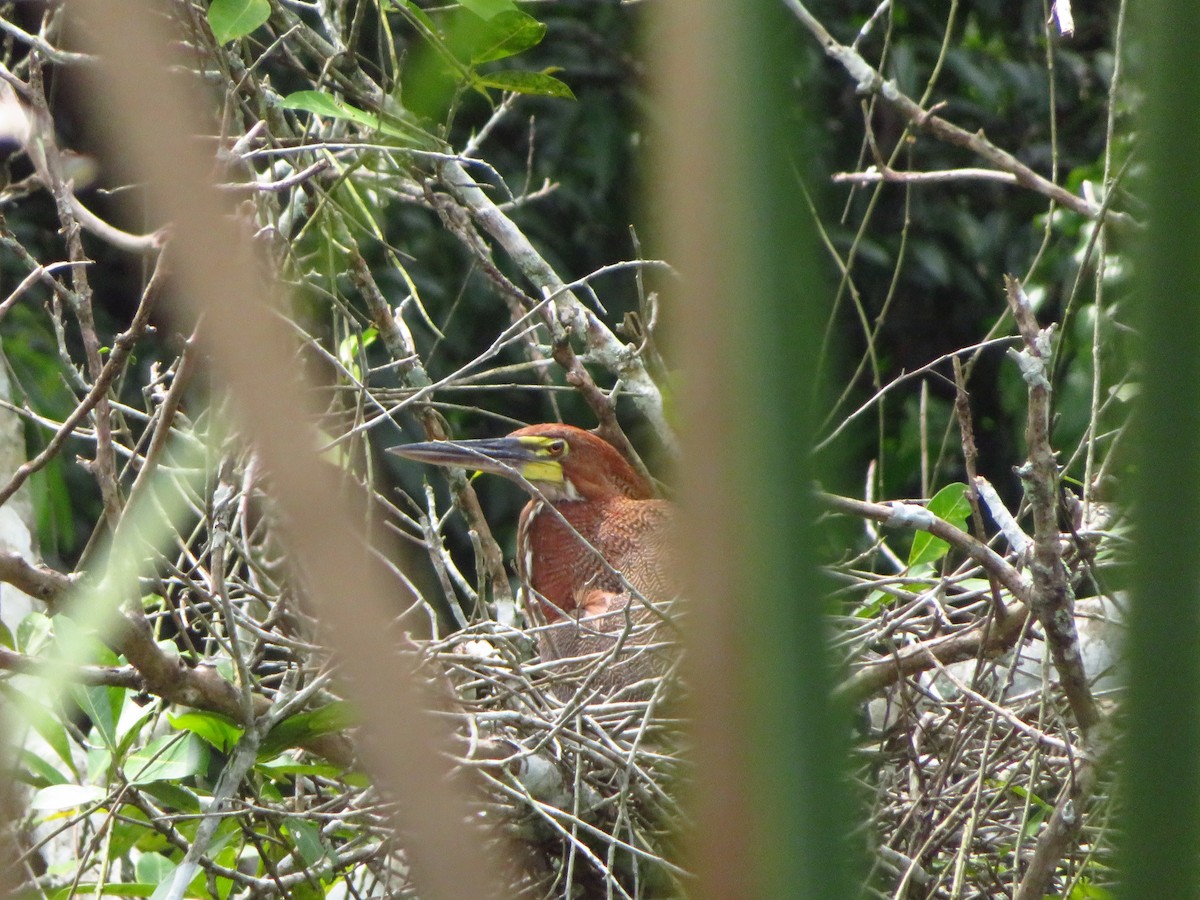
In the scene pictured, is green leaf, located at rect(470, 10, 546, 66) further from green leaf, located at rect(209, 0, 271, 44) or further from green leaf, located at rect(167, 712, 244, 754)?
green leaf, located at rect(167, 712, 244, 754)

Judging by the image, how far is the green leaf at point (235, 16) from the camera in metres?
2.04

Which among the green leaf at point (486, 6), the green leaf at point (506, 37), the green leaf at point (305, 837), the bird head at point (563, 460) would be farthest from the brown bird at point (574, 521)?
the green leaf at point (486, 6)

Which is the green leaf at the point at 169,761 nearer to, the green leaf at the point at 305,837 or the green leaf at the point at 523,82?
the green leaf at the point at 305,837

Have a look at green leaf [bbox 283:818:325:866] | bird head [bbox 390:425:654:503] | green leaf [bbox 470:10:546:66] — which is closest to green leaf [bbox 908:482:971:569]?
bird head [bbox 390:425:654:503]

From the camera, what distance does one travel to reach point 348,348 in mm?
2939

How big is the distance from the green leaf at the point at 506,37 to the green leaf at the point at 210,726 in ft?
4.14

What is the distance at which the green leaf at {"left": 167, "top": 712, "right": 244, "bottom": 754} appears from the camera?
218 cm

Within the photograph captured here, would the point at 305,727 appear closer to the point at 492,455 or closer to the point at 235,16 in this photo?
the point at 235,16

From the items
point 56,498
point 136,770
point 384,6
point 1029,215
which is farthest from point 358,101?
point 1029,215

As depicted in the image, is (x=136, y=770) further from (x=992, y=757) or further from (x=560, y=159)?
(x=560, y=159)

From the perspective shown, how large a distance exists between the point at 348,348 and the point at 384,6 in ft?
2.62

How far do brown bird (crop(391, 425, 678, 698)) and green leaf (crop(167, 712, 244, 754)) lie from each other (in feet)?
3.14

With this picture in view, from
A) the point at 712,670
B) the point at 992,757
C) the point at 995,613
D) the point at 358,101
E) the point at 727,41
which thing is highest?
the point at 727,41

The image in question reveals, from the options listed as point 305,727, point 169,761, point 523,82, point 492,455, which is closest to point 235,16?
point 523,82
